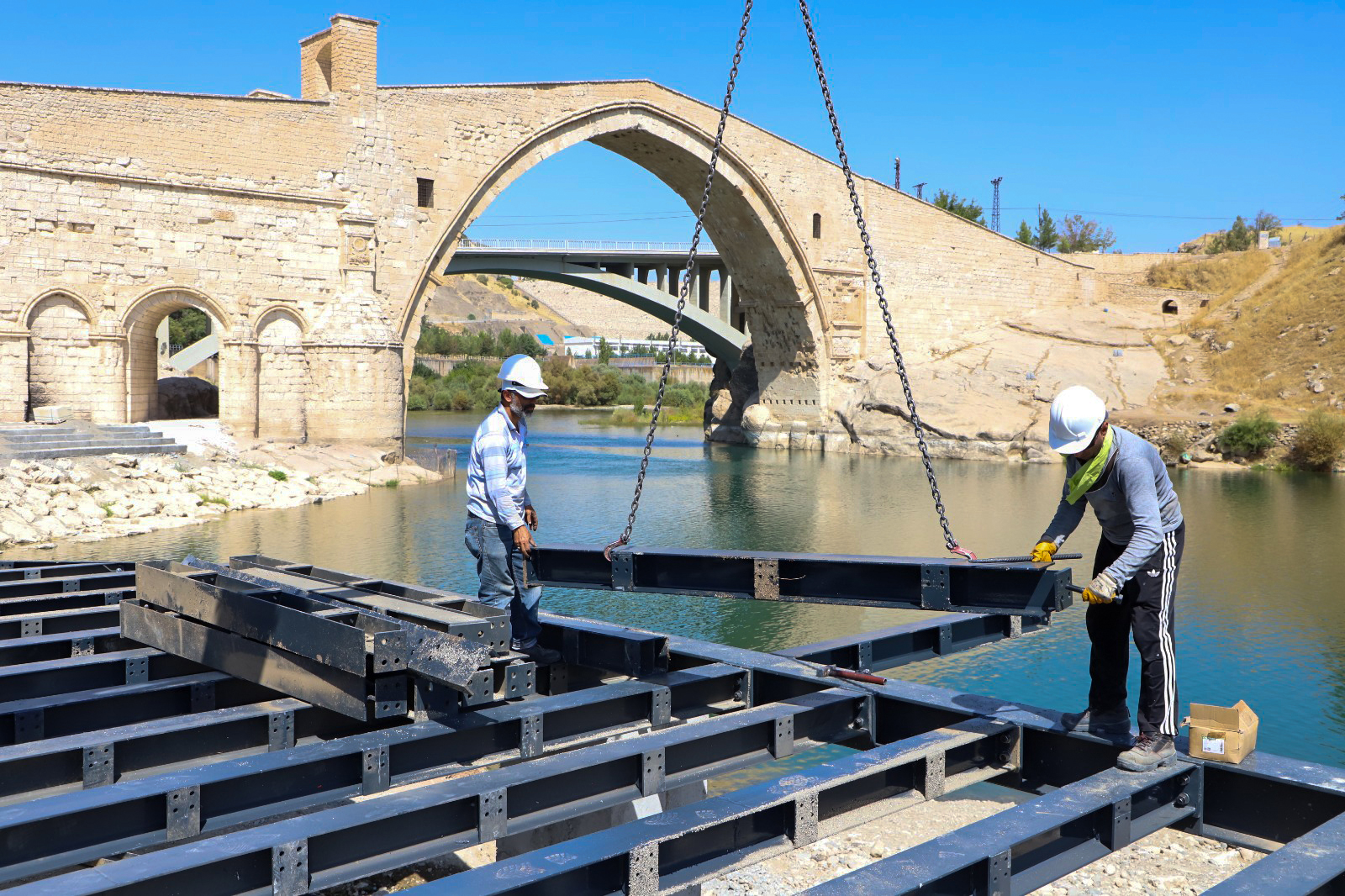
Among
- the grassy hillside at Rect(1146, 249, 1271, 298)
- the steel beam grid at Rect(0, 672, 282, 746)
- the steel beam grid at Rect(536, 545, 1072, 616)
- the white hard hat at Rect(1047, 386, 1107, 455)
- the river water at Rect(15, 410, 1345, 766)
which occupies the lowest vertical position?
the river water at Rect(15, 410, 1345, 766)

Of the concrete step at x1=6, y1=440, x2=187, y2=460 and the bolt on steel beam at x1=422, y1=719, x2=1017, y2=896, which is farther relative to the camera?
the concrete step at x1=6, y1=440, x2=187, y2=460

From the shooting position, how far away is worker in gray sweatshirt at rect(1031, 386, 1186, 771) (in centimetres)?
364

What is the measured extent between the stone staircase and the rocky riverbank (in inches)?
12.2

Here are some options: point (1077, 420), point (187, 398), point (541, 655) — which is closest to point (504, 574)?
point (541, 655)

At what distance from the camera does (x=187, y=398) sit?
2191 cm

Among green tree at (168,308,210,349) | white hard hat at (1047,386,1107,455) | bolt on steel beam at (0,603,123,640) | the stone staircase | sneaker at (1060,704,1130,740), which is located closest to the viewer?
white hard hat at (1047,386,1107,455)

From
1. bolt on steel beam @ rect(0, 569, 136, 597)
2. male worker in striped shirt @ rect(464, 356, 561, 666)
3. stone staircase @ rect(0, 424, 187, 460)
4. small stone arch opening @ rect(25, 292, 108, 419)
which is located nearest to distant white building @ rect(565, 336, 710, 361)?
small stone arch opening @ rect(25, 292, 108, 419)

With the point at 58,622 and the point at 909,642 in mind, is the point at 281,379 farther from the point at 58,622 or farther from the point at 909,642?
the point at 909,642

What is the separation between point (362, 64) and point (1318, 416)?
787 inches

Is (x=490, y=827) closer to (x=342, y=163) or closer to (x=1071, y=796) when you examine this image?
(x=1071, y=796)

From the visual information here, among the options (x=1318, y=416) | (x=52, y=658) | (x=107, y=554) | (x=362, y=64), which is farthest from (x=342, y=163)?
(x=1318, y=416)

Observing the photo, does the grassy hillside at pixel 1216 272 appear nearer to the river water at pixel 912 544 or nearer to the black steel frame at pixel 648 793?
the river water at pixel 912 544

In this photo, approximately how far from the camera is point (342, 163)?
20.1m

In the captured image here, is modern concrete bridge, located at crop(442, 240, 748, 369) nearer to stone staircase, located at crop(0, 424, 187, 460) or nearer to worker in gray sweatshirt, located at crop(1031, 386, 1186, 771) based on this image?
stone staircase, located at crop(0, 424, 187, 460)
